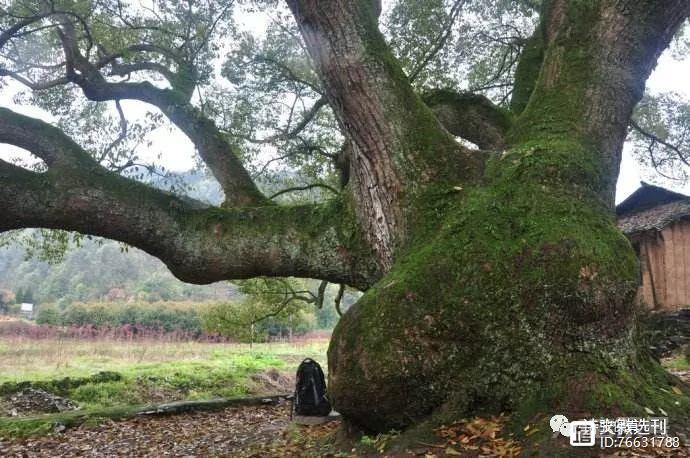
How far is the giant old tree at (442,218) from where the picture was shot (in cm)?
340

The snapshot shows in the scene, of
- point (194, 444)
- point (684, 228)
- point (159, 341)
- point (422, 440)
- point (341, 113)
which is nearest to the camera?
point (422, 440)

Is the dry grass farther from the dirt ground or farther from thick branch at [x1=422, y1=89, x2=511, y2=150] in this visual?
thick branch at [x1=422, y1=89, x2=511, y2=150]

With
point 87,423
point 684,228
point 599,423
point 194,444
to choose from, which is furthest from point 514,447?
point 684,228

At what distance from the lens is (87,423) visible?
7.06 metres

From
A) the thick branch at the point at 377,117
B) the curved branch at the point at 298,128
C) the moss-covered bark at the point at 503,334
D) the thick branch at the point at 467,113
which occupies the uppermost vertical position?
the curved branch at the point at 298,128

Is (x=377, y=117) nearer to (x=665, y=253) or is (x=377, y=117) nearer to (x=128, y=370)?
(x=665, y=253)

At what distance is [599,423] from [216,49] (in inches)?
300

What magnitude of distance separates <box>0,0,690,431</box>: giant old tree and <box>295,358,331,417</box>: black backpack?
5.33 feet

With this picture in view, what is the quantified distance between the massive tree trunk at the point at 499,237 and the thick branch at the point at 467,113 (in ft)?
4.16

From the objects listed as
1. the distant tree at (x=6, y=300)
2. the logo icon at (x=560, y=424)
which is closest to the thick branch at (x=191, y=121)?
the logo icon at (x=560, y=424)

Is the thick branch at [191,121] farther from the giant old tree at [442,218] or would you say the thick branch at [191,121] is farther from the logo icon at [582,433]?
the logo icon at [582,433]

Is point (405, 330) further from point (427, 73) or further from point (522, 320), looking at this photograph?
point (427, 73)

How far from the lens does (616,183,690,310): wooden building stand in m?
11.8

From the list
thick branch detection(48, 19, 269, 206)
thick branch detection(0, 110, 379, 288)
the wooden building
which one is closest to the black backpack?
thick branch detection(0, 110, 379, 288)
